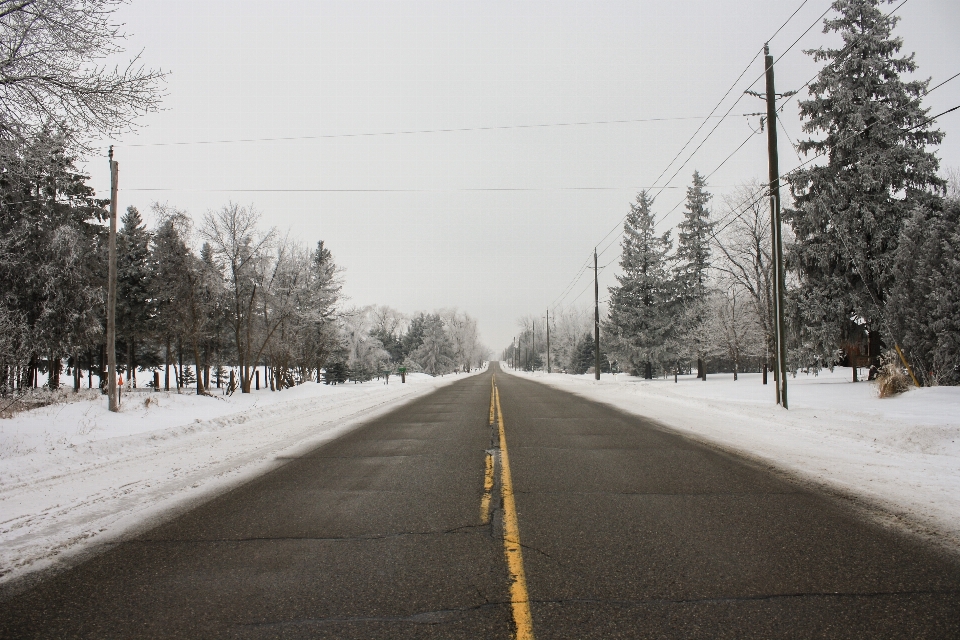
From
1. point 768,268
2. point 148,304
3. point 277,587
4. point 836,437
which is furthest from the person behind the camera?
point 148,304

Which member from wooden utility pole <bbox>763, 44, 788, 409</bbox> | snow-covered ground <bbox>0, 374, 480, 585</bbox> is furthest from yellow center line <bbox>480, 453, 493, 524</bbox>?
wooden utility pole <bbox>763, 44, 788, 409</bbox>

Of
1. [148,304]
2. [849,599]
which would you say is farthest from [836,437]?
[148,304]

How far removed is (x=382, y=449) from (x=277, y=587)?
5991 millimetres

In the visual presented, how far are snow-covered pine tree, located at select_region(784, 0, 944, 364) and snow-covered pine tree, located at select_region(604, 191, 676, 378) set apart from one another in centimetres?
1726

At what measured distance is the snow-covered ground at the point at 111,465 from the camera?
4.98 meters

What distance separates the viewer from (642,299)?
42.1 m

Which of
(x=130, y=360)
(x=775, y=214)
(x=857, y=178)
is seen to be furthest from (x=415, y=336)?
(x=775, y=214)

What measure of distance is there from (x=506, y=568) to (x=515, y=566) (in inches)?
2.9

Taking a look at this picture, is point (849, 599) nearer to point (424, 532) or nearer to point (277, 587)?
point (424, 532)

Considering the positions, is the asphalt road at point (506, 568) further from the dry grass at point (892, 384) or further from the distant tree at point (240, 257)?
the distant tree at point (240, 257)

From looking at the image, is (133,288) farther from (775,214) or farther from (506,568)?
(506,568)

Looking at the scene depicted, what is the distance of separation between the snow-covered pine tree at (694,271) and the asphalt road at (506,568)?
→ 35.5 meters

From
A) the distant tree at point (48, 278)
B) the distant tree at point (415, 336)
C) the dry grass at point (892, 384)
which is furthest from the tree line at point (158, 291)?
the distant tree at point (415, 336)

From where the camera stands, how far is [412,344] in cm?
11269
